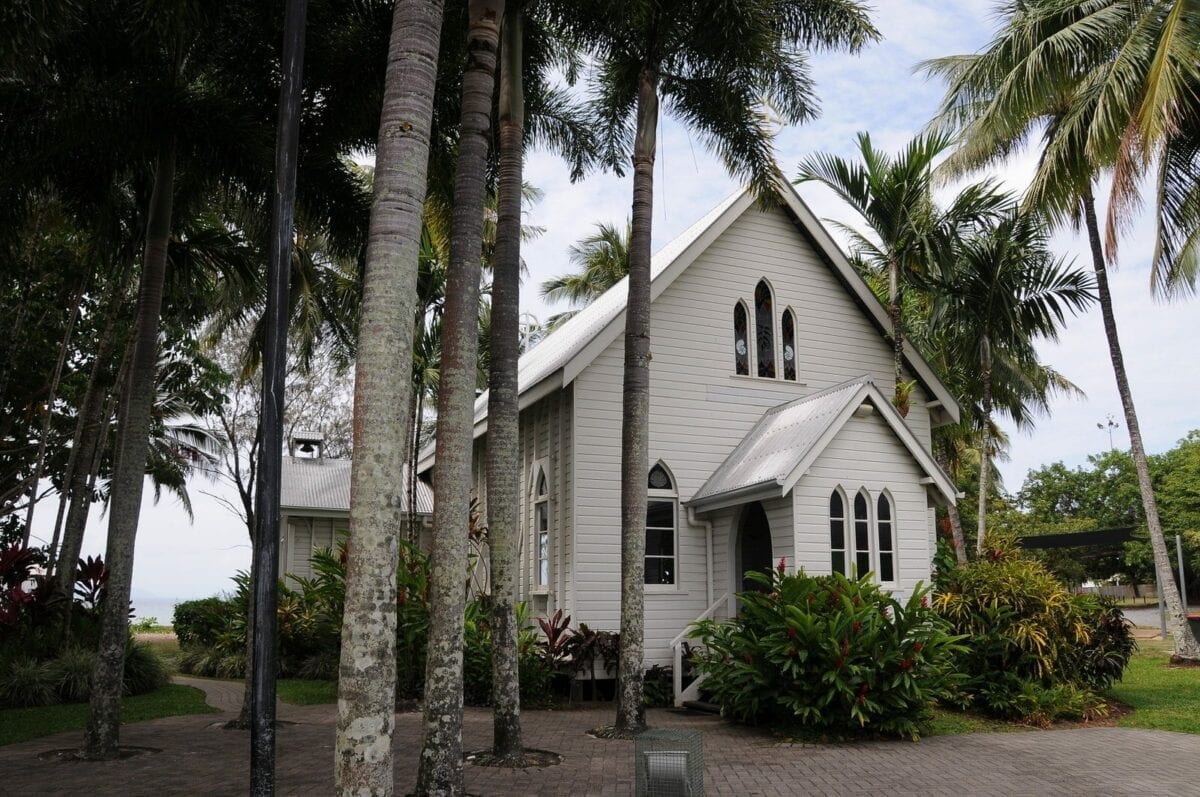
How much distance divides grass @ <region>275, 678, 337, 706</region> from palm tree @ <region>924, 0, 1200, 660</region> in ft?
54.4

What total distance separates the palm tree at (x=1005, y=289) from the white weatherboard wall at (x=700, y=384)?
2558 mm

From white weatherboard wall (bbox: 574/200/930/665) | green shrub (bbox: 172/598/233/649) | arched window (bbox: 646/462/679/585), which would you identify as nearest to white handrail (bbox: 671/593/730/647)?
white weatherboard wall (bbox: 574/200/930/665)

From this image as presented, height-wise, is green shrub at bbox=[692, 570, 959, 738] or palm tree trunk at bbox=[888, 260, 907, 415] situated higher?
palm tree trunk at bbox=[888, 260, 907, 415]

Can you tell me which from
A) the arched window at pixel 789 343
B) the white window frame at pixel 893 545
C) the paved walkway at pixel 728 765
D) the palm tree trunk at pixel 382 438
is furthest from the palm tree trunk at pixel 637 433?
the palm tree trunk at pixel 382 438

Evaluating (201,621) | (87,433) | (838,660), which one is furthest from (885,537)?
(201,621)

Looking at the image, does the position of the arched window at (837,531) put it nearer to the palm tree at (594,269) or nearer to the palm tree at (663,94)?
the palm tree at (663,94)

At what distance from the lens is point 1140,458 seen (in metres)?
19.4

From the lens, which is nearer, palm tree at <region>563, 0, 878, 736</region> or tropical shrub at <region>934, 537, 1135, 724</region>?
palm tree at <region>563, 0, 878, 736</region>

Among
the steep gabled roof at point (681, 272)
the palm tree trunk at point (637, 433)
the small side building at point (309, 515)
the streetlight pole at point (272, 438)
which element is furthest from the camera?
the small side building at point (309, 515)

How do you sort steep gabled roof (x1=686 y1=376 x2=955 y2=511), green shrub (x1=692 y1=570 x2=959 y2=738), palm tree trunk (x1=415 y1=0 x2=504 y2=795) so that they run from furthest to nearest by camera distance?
steep gabled roof (x1=686 y1=376 x2=955 y2=511) < green shrub (x1=692 y1=570 x2=959 y2=738) < palm tree trunk (x1=415 y1=0 x2=504 y2=795)

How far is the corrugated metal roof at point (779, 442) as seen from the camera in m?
14.1

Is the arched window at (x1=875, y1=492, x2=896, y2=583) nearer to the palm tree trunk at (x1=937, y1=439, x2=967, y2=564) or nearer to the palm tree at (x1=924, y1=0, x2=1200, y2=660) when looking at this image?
the palm tree trunk at (x1=937, y1=439, x2=967, y2=564)

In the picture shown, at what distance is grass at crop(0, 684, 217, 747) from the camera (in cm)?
1245

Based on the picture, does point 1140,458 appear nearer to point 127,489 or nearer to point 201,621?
point 127,489
